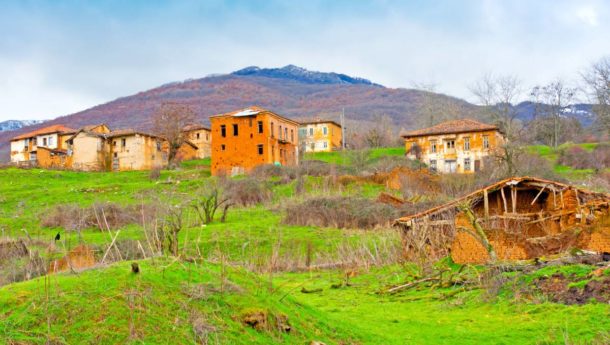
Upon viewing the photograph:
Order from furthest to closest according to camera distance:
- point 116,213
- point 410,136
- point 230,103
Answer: point 230,103 < point 410,136 < point 116,213

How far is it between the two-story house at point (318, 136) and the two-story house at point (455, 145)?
21440 millimetres

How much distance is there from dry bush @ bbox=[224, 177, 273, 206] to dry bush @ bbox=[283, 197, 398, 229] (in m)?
8.34

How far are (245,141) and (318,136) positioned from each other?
23.1 m

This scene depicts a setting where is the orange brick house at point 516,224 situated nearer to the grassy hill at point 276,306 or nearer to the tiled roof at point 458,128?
the grassy hill at point 276,306

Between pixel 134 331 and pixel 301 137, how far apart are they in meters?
78.2

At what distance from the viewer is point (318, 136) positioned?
84.5 metres

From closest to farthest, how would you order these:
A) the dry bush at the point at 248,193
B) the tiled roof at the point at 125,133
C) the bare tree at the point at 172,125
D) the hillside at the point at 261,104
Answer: the dry bush at the point at 248,193 < the tiled roof at the point at 125,133 < the bare tree at the point at 172,125 < the hillside at the point at 261,104

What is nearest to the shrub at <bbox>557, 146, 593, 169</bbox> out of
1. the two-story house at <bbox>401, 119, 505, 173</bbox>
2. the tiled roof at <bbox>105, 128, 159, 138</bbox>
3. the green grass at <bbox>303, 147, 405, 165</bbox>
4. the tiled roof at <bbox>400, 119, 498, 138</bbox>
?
the two-story house at <bbox>401, 119, 505, 173</bbox>

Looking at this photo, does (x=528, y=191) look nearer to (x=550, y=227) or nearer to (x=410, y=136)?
(x=550, y=227)

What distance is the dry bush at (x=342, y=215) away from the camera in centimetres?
3472

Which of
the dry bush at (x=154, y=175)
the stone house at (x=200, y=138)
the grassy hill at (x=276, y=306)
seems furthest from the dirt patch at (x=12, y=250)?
the stone house at (x=200, y=138)

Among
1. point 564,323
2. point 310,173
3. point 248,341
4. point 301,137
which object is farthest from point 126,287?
point 301,137

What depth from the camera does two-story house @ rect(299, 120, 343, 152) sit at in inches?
3297

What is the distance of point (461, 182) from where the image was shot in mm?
45250
